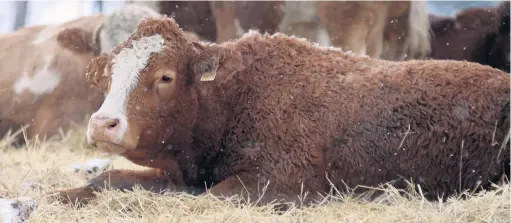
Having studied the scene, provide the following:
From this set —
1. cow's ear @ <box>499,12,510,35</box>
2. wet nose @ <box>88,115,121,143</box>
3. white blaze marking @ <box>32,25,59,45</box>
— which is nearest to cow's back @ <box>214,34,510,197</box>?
wet nose @ <box>88,115,121,143</box>

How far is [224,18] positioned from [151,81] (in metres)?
4.49

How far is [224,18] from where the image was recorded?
29.3 feet

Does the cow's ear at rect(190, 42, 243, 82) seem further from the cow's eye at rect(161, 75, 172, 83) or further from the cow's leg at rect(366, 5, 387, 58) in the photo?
the cow's leg at rect(366, 5, 387, 58)

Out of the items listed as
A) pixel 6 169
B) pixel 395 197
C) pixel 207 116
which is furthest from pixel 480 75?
pixel 6 169

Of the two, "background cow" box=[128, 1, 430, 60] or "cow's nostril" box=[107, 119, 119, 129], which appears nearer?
"cow's nostril" box=[107, 119, 119, 129]

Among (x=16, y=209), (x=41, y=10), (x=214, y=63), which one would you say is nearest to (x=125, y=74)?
(x=214, y=63)

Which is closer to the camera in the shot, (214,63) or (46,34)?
(214,63)

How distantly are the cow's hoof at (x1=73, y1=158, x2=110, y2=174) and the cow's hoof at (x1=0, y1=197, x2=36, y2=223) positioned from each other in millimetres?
1800

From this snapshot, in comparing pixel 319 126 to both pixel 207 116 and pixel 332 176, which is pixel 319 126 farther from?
pixel 207 116

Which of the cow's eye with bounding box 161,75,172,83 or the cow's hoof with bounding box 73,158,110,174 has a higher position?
the cow's eye with bounding box 161,75,172,83

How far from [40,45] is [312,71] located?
425cm

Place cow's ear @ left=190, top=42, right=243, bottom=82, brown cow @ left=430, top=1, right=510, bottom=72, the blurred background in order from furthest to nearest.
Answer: brown cow @ left=430, top=1, right=510, bottom=72
the blurred background
cow's ear @ left=190, top=42, right=243, bottom=82

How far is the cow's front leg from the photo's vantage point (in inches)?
179

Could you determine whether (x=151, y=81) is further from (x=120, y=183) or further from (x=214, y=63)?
(x=120, y=183)
